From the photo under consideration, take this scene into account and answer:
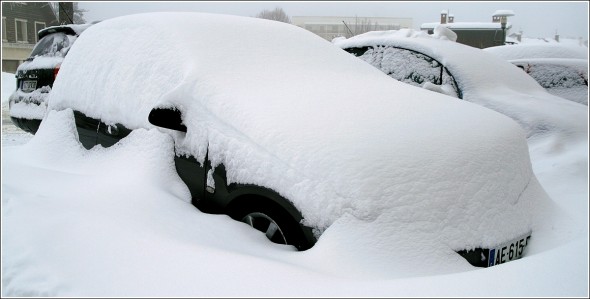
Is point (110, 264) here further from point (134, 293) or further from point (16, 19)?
point (16, 19)

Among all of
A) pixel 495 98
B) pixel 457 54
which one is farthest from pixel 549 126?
pixel 457 54

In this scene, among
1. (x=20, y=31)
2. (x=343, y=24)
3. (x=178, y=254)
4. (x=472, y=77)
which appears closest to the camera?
(x=178, y=254)

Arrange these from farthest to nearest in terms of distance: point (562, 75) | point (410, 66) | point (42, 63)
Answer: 1. point (562, 75)
2. point (42, 63)
3. point (410, 66)

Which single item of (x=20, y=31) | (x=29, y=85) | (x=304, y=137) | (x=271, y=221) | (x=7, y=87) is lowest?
(x=7, y=87)

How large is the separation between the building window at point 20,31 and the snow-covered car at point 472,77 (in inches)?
785

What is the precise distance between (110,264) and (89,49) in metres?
2.50

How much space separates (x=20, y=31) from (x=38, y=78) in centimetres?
1823

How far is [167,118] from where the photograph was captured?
2.65m

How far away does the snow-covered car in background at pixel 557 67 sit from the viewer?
598cm

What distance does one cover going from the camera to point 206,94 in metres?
2.59

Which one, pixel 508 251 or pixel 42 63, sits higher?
pixel 42 63

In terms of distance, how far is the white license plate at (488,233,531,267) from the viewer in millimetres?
2162

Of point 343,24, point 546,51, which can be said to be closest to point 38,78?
point 343,24

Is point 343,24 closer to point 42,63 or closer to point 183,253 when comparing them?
point 42,63
